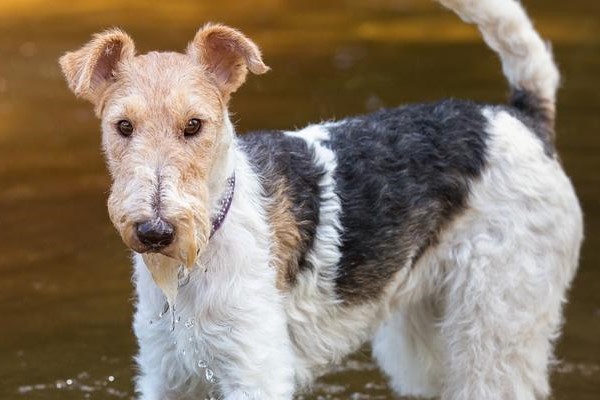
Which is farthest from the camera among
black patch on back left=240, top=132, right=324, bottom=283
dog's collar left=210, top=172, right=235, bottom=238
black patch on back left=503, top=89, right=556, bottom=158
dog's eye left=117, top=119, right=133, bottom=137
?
black patch on back left=503, top=89, right=556, bottom=158

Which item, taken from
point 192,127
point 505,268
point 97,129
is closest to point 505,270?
point 505,268

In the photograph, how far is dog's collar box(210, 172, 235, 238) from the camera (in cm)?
504

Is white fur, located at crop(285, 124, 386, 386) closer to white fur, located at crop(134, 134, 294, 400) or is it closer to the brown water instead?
white fur, located at crop(134, 134, 294, 400)

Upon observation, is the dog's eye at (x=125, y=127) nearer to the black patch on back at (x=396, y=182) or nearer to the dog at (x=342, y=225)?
the dog at (x=342, y=225)

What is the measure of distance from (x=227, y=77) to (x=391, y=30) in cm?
1103

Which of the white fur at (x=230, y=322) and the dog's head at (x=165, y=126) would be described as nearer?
the dog's head at (x=165, y=126)

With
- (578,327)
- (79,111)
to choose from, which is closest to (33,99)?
(79,111)

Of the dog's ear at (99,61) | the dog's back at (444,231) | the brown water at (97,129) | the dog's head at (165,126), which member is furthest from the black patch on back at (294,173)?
the brown water at (97,129)

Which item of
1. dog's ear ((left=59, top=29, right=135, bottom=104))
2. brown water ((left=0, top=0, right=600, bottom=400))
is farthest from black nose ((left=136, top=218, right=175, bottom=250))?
brown water ((left=0, top=0, right=600, bottom=400))

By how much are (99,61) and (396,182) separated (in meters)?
1.54

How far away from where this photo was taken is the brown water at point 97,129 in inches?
295

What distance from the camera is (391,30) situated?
15.8 m

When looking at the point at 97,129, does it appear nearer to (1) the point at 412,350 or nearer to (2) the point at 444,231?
(1) the point at 412,350

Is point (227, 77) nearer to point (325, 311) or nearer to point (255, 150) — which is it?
point (255, 150)
